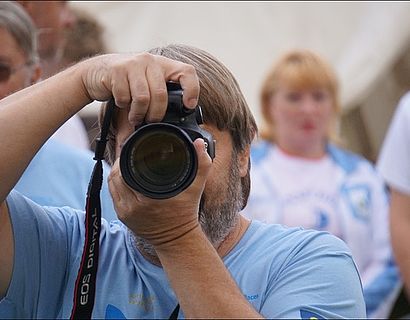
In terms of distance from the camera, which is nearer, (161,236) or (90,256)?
(161,236)

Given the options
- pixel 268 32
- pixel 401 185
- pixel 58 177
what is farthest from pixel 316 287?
pixel 268 32

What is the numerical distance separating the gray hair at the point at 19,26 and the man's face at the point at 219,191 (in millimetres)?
1310

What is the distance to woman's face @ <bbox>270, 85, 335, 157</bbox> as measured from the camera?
503 cm

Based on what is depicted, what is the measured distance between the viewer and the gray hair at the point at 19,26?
11.1 ft

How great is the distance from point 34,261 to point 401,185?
2.18 metres

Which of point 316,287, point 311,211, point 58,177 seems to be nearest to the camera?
point 316,287

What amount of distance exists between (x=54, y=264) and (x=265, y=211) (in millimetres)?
2463

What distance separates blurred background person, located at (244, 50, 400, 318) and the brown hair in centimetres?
234

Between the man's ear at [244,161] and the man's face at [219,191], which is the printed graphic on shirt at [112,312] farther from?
the man's ear at [244,161]

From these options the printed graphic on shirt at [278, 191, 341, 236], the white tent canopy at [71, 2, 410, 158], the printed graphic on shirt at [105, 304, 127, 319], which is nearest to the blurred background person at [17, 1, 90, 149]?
the printed graphic on shirt at [278, 191, 341, 236]

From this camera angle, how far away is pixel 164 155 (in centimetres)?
196

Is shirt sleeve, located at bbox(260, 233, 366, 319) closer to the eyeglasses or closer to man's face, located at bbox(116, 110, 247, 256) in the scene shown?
man's face, located at bbox(116, 110, 247, 256)

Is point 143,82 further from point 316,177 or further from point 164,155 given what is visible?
point 316,177

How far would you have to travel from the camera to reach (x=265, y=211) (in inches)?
185
